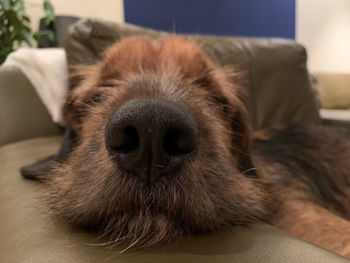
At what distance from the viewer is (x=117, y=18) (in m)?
5.01

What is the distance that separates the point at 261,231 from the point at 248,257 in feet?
0.50

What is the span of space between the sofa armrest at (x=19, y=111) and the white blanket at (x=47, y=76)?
1.8 inches

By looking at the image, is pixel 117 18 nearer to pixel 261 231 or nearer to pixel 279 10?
pixel 279 10

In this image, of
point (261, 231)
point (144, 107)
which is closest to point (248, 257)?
point (261, 231)

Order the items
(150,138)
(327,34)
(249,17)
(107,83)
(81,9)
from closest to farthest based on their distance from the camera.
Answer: (150,138) → (107,83) → (249,17) → (81,9) → (327,34)

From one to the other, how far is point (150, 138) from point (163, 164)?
0.06 m

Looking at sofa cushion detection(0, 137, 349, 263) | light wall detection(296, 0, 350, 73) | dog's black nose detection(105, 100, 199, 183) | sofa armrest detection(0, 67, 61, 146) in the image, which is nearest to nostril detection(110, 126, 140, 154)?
dog's black nose detection(105, 100, 199, 183)

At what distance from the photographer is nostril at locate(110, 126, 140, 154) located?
0.70 meters

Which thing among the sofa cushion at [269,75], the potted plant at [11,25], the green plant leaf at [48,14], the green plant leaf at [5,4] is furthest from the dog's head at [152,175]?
the green plant leaf at [48,14]

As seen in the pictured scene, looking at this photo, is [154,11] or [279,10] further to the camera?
[279,10]

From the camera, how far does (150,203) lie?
2.44 feet

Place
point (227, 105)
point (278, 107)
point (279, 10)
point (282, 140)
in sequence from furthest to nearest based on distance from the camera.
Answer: point (279, 10) → point (278, 107) → point (282, 140) → point (227, 105)

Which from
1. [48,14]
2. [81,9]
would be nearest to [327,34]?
[81,9]

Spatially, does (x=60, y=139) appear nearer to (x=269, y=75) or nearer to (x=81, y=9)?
(x=269, y=75)
